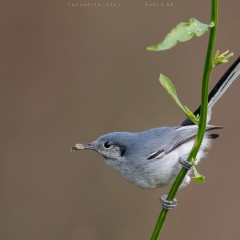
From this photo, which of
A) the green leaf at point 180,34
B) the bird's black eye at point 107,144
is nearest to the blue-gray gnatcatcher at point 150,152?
the bird's black eye at point 107,144

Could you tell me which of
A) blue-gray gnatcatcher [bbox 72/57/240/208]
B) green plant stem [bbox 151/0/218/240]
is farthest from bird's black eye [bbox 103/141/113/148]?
green plant stem [bbox 151/0/218/240]

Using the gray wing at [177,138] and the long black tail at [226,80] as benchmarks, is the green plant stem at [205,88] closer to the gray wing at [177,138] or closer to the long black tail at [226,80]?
the long black tail at [226,80]

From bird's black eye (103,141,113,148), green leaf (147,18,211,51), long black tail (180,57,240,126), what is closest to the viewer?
green leaf (147,18,211,51)

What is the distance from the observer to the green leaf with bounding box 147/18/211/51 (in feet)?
2.85

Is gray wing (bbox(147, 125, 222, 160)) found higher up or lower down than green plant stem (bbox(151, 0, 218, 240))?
lower down

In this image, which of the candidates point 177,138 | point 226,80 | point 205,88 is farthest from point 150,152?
point 205,88

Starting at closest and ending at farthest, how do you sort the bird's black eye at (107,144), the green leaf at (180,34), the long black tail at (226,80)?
the green leaf at (180,34), the long black tail at (226,80), the bird's black eye at (107,144)

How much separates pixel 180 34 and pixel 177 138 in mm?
1407

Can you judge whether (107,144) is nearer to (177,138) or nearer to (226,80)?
(177,138)

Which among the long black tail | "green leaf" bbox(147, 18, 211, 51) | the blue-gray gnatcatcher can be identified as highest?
"green leaf" bbox(147, 18, 211, 51)

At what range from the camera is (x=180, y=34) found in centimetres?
92

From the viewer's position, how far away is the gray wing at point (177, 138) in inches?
89.2

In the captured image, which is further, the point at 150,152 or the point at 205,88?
the point at 150,152

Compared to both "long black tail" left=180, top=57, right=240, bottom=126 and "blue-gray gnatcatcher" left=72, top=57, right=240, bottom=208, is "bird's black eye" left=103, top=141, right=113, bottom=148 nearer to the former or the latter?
"blue-gray gnatcatcher" left=72, top=57, right=240, bottom=208
